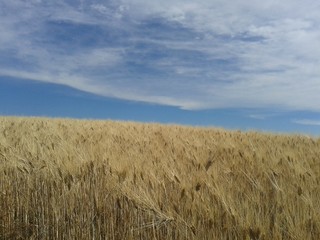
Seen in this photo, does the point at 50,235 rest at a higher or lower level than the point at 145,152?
lower

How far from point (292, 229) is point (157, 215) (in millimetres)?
934

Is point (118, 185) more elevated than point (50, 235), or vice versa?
point (118, 185)

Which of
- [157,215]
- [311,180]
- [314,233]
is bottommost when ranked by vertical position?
[314,233]

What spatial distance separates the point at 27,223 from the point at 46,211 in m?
0.19

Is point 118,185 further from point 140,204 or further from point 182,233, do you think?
point 182,233

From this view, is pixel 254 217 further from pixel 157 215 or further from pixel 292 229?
pixel 157 215

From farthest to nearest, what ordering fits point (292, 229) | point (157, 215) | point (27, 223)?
point (27, 223) < point (157, 215) < point (292, 229)

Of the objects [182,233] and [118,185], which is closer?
[182,233]

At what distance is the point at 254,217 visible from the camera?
2.59 meters

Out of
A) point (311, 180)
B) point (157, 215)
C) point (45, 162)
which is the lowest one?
point (157, 215)

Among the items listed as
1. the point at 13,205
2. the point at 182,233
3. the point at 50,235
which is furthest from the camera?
the point at 13,205

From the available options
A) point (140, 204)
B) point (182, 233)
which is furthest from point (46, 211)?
point (182, 233)

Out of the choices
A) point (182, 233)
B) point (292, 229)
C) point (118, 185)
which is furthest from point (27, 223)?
point (292, 229)

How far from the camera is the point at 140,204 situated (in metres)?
2.95
